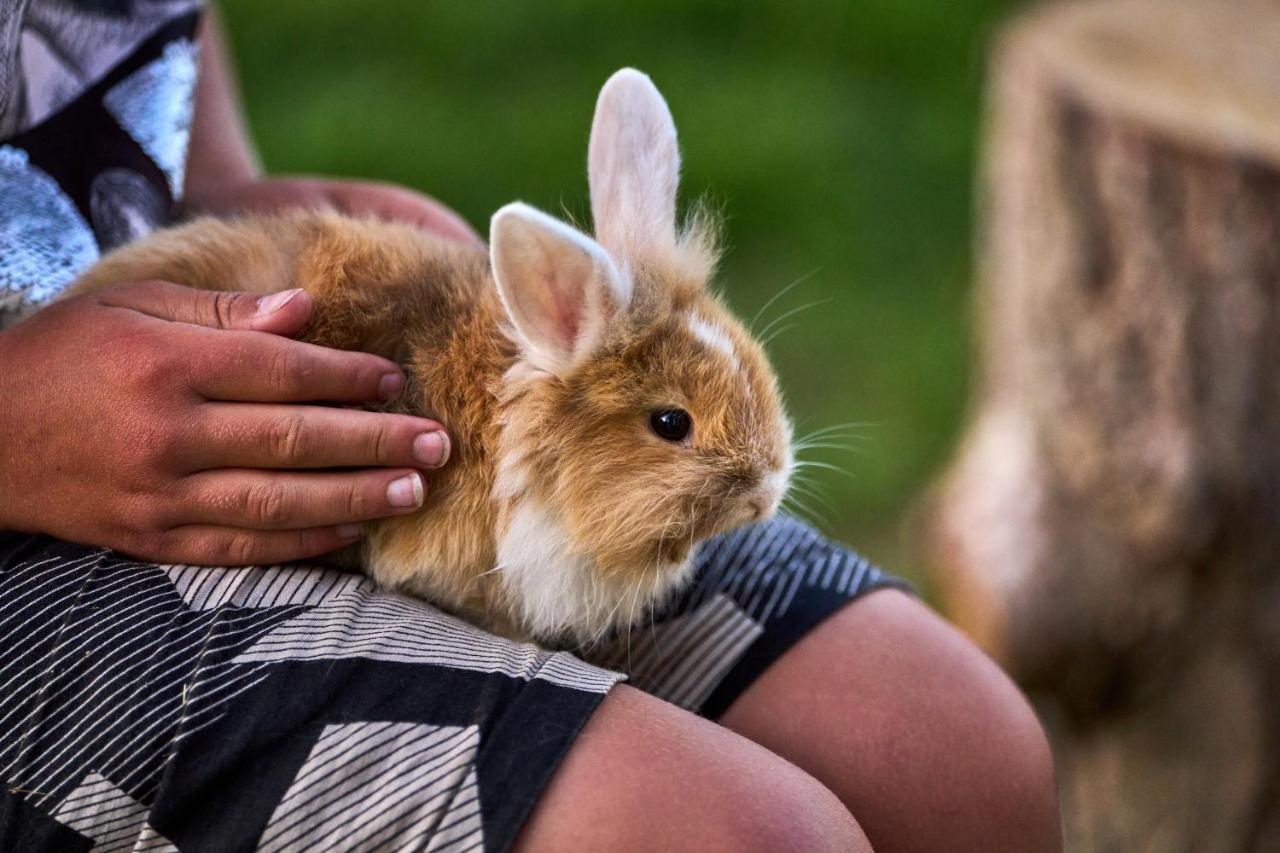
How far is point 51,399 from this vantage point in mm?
1192

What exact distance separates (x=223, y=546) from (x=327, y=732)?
0.22m

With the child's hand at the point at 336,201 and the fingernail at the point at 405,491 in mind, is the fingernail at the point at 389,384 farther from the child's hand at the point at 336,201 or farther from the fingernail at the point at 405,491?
the child's hand at the point at 336,201

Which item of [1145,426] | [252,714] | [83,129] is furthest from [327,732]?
[1145,426]

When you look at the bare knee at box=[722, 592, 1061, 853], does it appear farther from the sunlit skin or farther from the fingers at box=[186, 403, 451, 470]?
the fingers at box=[186, 403, 451, 470]

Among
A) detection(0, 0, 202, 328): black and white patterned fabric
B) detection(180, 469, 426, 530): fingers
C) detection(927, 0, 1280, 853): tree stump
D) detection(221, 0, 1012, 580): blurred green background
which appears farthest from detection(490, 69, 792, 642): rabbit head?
detection(221, 0, 1012, 580): blurred green background

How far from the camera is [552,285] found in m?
1.28

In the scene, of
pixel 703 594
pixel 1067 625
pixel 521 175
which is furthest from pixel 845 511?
pixel 703 594

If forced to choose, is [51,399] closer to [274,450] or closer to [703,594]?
[274,450]

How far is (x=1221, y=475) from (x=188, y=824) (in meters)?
1.78

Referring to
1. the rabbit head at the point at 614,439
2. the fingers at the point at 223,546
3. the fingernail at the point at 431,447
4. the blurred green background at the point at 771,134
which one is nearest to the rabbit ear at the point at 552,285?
the rabbit head at the point at 614,439

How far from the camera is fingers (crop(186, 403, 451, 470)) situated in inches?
46.8

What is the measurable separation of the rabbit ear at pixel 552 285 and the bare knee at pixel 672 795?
0.34 meters

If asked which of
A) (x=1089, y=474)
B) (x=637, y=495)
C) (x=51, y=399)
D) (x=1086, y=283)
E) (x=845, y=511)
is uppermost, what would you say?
(x=51, y=399)

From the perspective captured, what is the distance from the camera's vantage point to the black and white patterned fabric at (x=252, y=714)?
104 cm
